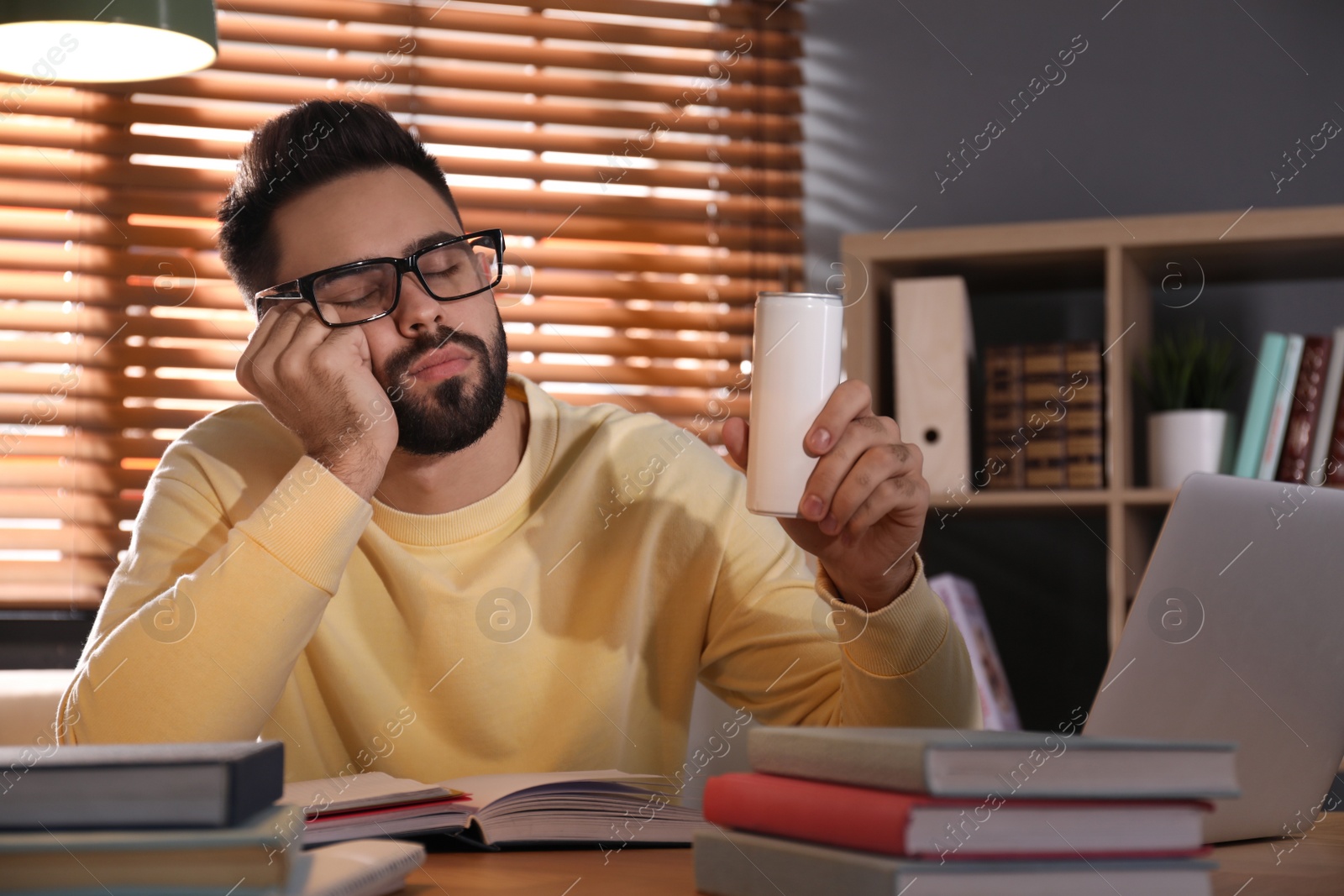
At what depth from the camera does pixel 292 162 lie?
56.4 inches

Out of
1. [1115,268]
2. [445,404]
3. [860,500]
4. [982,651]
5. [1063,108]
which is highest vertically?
[1063,108]

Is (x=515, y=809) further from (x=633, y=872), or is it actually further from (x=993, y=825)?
(x=993, y=825)

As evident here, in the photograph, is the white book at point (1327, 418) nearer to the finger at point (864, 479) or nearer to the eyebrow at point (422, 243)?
the finger at point (864, 479)

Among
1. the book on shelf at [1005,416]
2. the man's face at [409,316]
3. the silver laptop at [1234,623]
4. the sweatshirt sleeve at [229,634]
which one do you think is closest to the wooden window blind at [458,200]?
the book on shelf at [1005,416]

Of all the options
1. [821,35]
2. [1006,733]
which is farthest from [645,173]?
[1006,733]

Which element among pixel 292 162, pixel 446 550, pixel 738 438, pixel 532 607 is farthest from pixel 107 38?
pixel 738 438

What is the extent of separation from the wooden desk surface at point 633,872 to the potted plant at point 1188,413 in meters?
1.27

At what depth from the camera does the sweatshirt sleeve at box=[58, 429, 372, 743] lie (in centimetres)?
101

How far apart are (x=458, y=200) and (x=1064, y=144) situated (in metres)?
1.24

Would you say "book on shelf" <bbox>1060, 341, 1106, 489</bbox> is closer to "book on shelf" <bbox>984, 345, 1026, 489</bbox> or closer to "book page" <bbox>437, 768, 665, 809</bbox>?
"book on shelf" <bbox>984, 345, 1026, 489</bbox>

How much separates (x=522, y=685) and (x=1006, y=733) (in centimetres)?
74

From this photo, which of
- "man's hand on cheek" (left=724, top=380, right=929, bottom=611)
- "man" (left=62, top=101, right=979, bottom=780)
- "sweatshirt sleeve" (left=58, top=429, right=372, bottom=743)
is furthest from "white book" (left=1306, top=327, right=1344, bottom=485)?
"sweatshirt sleeve" (left=58, top=429, right=372, bottom=743)

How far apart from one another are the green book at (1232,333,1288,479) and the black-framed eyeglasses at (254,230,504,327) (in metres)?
1.36

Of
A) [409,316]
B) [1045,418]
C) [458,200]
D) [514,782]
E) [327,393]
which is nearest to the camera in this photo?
[514,782]
